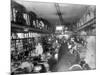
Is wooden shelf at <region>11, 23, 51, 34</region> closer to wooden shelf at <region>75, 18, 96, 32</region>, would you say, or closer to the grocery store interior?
the grocery store interior

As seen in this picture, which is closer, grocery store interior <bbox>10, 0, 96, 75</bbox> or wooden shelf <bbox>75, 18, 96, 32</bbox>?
grocery store interior <bbox>10, 0, 96, 75</bbox>

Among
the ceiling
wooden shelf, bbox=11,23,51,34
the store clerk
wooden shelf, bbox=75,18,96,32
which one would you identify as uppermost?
the ceiling

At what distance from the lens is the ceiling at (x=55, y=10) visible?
1582mm

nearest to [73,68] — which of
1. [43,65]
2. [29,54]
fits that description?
[43,65]

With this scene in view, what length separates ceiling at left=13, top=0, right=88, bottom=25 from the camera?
1582 mm

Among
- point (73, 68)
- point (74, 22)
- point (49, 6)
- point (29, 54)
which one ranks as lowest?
point (73, 68)

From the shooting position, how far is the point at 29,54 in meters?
1.57

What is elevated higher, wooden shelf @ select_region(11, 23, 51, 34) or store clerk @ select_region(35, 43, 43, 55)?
wooden shelf @ select_region(11, 23, 51, 34)

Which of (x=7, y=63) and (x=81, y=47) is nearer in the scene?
(x=7, y=63)

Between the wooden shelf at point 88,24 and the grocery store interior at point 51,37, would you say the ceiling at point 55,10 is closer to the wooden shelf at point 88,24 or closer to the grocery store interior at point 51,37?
the grocery store interior at point 51,37

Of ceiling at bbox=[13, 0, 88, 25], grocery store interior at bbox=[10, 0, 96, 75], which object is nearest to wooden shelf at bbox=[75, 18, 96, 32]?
grocery store interior at bbox=[10, 0, 96, 75]

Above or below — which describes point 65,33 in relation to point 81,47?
above

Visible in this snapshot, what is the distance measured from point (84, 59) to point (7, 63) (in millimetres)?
1033
